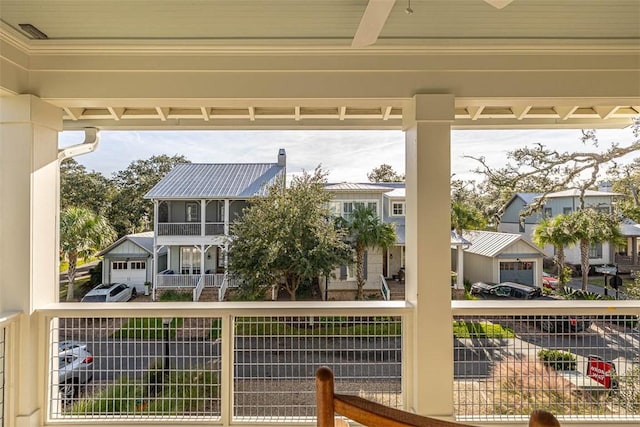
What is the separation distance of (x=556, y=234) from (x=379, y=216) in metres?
1.50

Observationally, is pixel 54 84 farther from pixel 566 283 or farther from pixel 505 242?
pixel 566 283

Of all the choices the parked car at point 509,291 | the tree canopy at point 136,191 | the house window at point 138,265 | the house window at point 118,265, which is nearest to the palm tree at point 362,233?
the parked car at point 509,291

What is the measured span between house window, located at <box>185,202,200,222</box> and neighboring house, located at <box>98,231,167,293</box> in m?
0.32

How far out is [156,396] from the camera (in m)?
2.31

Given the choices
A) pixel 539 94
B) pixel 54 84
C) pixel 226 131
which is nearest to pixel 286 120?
pixel 226 131

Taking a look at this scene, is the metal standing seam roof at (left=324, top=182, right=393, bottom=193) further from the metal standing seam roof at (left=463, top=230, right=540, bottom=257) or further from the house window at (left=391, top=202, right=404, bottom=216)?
the metal standing seam roof at (left=463, top=230, right=540, bottom=257)

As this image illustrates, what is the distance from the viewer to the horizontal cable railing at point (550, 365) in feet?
7.60

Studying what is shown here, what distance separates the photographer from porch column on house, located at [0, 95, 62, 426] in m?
2.15

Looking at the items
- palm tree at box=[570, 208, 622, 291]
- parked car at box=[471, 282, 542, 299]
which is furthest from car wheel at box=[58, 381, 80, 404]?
palm tree at box=[570, 208, 622, 291]

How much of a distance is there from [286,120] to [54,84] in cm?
158

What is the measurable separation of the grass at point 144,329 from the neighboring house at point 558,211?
2.76m

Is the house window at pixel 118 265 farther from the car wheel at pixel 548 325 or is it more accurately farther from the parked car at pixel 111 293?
the car wheel at pixel 548 325

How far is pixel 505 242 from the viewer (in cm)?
284

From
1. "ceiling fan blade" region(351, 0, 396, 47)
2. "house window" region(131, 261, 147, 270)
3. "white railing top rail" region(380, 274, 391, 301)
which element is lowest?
"white railing top rail" region(380, 274, 391, 301)
